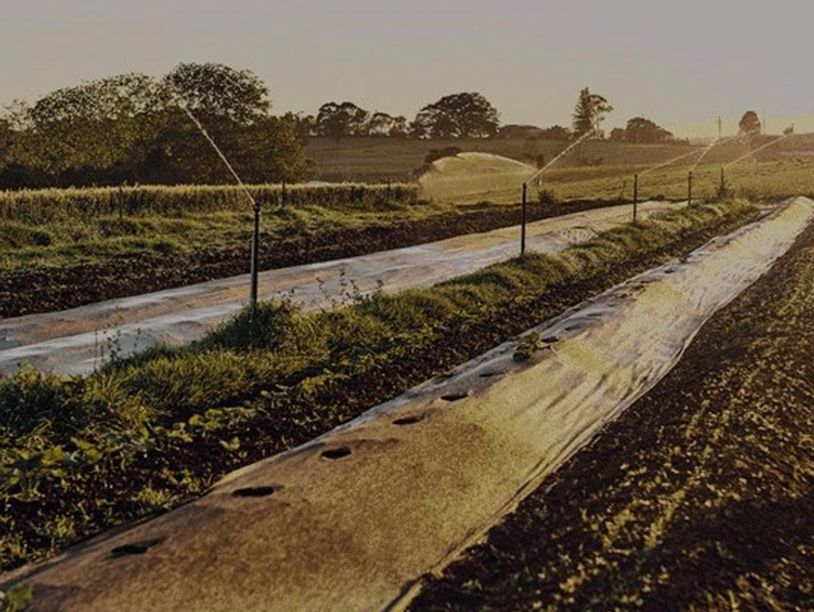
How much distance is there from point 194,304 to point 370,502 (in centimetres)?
886

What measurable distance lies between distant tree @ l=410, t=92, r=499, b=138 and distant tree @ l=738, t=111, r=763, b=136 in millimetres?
52512

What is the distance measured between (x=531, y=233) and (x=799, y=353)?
1746 centimetres

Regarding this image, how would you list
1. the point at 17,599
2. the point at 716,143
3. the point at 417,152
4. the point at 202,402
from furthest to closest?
1. the point at 716,143
2. the point at 417,152
3. the point at 202,402
4. the point at 17,599

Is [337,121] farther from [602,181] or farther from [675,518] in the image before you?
[675,518]

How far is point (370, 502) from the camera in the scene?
21.7 ft

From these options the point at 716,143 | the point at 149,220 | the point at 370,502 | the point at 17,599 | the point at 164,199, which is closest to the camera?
the point at 17,599

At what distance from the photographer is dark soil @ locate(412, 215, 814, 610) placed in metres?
5.55

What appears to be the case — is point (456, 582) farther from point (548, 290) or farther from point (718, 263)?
point (718, 263)

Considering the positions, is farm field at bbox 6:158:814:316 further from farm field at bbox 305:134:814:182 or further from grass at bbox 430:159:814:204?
farm field at bbox 305:134:814:182

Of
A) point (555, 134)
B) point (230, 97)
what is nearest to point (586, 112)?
point (555, 134)

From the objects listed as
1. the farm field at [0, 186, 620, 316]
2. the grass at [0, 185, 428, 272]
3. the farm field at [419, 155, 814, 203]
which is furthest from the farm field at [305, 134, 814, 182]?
the farm field at [0, 186, 620, 316]

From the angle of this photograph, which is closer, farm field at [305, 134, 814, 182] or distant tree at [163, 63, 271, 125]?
distant tree at [163, 63, 271, 125]

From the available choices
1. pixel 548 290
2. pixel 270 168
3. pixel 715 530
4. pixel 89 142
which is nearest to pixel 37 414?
pixel 715 530

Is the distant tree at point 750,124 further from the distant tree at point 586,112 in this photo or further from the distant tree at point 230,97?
the distant tree at point 230,97
